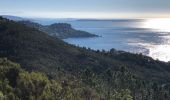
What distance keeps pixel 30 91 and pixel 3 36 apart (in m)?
103

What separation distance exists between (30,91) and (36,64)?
55696mm

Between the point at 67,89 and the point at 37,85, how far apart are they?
32.7 ft

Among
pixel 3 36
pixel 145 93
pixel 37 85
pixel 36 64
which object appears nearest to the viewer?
pixel 37 85

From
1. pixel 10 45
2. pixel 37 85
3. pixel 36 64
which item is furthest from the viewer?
pixel 10 45

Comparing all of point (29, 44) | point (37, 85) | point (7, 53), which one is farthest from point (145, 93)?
point (29, 44)

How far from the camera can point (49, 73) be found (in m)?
133

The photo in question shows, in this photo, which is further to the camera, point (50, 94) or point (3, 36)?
point (3, 36)

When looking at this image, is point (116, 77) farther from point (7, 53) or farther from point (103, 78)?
point (7, 53)

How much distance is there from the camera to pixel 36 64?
14575 centimetres

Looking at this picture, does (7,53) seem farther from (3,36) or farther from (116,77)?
(116,77)

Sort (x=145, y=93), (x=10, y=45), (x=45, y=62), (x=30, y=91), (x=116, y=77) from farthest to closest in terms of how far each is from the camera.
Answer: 1. (x=10, y=45)
2. (x=45, y=62)
3. (x=116, y=77)
4. (x=145, y=93)
5. (x=30, y=91)

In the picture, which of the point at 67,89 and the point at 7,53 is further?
the point at 7,53

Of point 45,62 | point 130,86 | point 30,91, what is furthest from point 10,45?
point 30,91

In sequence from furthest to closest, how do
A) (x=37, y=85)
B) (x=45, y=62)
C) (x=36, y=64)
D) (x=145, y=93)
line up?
(x=45, y=62)
(x=36, y=64)
(x=145, y=93)
(x=37, y=85)
